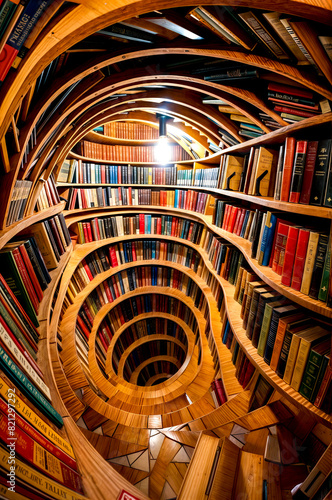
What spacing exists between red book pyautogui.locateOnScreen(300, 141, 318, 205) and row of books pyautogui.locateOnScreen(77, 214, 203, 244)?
192 centimetres

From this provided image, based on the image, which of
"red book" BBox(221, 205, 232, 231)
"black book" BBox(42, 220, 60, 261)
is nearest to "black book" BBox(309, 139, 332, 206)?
"red book" BBox(221, 205, 232, 231)

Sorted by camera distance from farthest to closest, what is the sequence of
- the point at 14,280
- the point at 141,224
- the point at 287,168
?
1. the point at 141,224
2. the point at 287,168
3. the point at 14,280

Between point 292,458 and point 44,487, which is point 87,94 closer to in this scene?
point 44,487

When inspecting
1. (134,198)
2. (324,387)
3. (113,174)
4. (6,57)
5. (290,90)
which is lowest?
(324,387)

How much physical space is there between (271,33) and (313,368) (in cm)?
145

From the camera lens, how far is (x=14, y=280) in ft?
3.49

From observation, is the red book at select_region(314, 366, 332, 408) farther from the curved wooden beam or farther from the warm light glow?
the warm light glow

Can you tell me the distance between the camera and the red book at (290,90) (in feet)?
3.81

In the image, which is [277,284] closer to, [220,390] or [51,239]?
[220,390]

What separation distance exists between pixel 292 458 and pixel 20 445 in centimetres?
111

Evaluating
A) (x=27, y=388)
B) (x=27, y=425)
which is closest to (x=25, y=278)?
(x=27, y=388)

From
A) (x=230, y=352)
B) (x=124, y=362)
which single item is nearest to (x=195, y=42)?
(x=230, y=352)

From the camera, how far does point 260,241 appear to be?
1414 mm

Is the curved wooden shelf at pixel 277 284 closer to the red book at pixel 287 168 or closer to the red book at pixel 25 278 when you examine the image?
the red book at pixel 287 168
